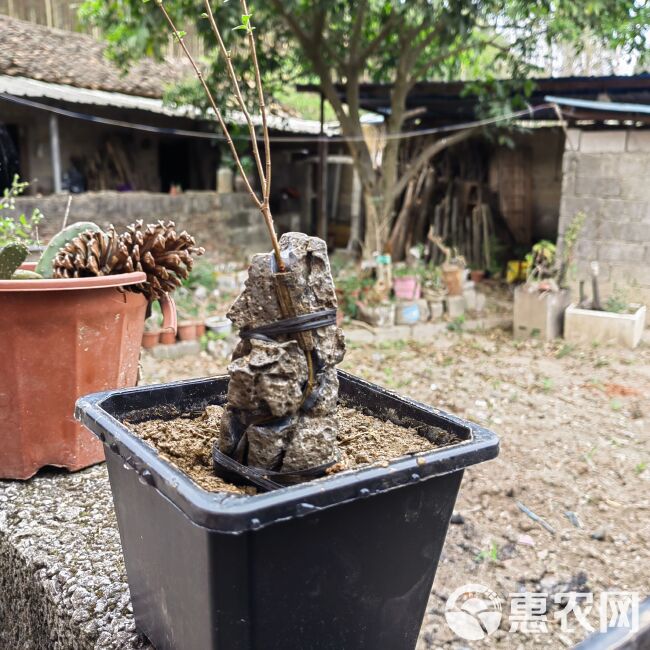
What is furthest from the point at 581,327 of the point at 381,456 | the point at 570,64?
the point at 570,64

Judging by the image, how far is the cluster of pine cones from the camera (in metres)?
1.72

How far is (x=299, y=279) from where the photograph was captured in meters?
1.09

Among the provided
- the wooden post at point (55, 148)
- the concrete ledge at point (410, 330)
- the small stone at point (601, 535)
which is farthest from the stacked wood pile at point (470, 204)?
the small stone at point (601, 535)

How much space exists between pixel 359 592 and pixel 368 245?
6898 mm

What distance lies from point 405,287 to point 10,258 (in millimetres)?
5575

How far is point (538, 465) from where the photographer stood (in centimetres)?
375

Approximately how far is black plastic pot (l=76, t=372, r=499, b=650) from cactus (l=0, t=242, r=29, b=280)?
724mm

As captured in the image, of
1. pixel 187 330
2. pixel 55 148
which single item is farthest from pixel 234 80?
pixel 55 148

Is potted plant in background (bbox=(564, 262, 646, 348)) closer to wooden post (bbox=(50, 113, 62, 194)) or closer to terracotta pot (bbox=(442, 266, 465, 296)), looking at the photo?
terracotta pot (bbox=(442, 266, 465, 296))

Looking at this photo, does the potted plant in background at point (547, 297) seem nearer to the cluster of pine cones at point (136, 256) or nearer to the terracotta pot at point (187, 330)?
the terracotta pot at point (187, 330)

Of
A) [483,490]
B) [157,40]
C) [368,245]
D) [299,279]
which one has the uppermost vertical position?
[157,40]

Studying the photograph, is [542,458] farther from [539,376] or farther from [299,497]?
[299,497]

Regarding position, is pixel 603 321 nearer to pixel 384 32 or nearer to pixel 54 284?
pixel 384 32

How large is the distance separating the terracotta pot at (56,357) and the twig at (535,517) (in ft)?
6.94
